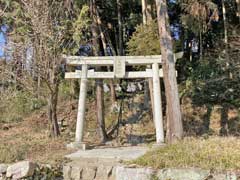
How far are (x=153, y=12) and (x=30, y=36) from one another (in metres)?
5.14

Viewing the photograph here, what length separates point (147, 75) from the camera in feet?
29.9

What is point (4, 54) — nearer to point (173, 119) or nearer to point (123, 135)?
point (123, 135)

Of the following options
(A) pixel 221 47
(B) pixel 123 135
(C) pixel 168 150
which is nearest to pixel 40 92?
(B) pixel 123 135

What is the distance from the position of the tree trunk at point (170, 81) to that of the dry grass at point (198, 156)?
1.95m

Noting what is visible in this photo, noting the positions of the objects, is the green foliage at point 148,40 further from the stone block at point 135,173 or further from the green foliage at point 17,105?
the stone block at point 135,173

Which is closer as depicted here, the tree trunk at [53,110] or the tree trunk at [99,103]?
the tree trunk at [53,110]

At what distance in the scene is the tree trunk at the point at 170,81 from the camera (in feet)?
25.7

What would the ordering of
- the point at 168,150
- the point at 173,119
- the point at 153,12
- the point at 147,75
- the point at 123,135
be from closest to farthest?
the point at 168,150 < the point at 173,119 < the point at 147,75 < the point at 123,135 < the point at 153,12

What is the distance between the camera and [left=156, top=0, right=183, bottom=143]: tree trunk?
785 cm

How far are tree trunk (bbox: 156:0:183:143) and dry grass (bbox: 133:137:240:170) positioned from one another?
76.9 inches

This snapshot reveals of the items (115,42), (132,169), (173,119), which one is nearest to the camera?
(132,169)

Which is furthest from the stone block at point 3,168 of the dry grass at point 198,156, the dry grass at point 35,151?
the dry grass at point 198,156

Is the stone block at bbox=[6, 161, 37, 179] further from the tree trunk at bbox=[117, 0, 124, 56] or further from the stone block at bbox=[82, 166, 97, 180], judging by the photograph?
the tree trunk at bbox=[117, 0, 124, 56]

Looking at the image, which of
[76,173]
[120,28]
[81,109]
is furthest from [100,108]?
[120,28]
